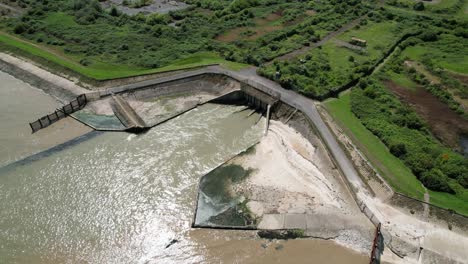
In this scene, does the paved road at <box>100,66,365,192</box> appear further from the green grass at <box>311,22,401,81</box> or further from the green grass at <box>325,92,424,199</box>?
the green grass at <box>311,22,401,81</box>

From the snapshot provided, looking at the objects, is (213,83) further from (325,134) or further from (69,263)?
(69,263)

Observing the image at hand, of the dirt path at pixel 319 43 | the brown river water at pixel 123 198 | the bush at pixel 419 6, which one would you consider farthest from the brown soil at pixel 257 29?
the bush at pixel 419 6

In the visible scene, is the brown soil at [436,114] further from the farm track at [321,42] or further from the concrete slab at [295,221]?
the concrete slab at [295,221]

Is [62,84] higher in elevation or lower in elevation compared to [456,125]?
higher

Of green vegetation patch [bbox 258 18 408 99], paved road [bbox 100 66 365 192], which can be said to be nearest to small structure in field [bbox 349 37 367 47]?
green vegetation patch [bbox 258 18 408 99]

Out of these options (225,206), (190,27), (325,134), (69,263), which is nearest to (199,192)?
(225,206)

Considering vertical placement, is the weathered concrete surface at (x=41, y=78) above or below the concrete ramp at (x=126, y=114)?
above
